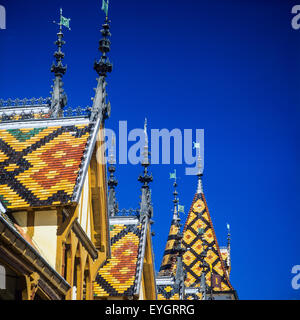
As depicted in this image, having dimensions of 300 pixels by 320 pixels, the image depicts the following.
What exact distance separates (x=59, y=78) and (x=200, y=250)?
1009 inches

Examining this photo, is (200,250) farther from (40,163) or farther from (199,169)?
(40,163)

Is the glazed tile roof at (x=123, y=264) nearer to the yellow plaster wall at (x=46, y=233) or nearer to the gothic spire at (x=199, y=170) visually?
the yellow plaster wall at (x=46, y=233)

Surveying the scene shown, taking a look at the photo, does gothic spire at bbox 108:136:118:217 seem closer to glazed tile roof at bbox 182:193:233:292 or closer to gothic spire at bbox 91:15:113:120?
gothic spire at bbox 91:15:113:120

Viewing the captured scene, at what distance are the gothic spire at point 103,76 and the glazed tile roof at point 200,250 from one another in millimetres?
24995

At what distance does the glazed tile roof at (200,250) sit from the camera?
42219mm

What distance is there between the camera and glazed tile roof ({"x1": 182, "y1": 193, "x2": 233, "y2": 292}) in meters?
42.2

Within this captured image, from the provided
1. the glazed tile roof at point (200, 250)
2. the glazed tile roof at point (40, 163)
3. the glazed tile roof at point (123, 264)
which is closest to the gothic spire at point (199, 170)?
the glazed tile roof at point (200, 250)

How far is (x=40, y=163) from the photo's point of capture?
47.1ft

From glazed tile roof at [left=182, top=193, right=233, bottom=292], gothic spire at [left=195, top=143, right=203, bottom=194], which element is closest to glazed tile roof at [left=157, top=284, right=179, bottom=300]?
glazed tile roof at [left=182, top=193, right=233, bottom=292]

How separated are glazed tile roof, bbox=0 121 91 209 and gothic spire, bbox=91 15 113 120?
0.79m

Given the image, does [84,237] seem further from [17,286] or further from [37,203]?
[17,286]

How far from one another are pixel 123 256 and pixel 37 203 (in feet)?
21.3
